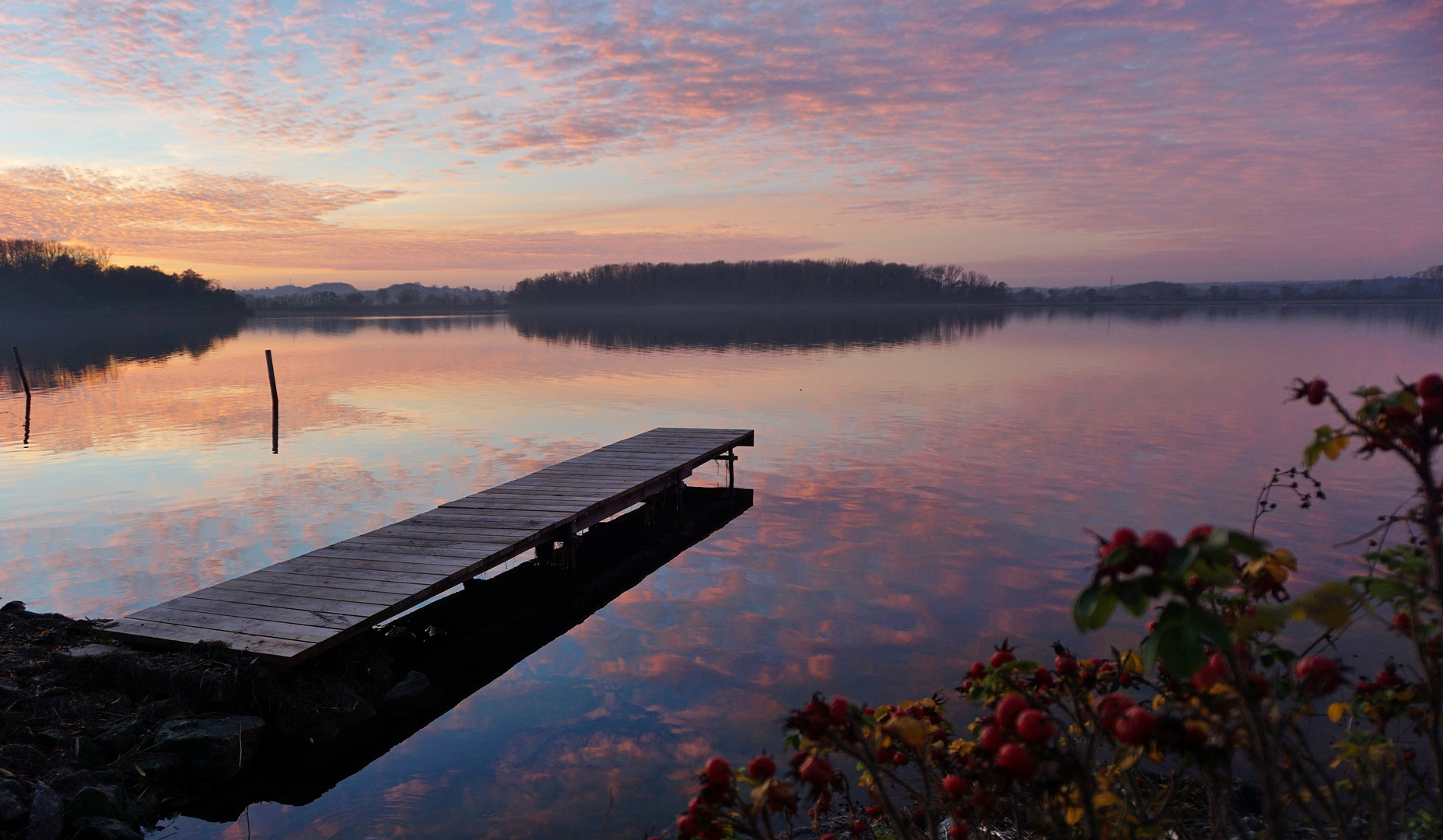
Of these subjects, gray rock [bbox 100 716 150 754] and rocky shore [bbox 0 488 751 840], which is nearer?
rocky shore [bbox 0 488 751 840]

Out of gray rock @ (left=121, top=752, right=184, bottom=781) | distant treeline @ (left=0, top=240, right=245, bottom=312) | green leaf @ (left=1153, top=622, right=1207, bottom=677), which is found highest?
distant treeline @ (left=0, top=240, right=245, bottom=312)

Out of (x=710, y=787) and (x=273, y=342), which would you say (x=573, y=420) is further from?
(x=273, y=342)

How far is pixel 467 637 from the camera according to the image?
27.5 feet

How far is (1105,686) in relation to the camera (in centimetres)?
297

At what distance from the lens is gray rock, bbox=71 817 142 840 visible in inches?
185

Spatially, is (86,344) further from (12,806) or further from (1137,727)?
(1137,727)

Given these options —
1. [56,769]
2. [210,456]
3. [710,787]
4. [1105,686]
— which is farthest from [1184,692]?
[210,456]

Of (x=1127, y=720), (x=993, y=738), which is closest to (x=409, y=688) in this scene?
(x=993, y=738)

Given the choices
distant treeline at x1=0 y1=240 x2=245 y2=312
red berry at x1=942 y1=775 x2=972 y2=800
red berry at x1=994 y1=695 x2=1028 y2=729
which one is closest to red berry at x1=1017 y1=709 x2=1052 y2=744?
red berry at x1=994 y1=695 x2=1028 y2=729

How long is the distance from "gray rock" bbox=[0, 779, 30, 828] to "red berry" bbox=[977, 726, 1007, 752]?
5.64 m

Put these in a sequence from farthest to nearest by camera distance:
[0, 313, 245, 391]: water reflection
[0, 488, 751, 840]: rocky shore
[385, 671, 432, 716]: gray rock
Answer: [0, 313, 245, 391]: water reflection → [385, 671, 432, 716]: gray rock → [0, 488, 751, 840]: rocky shore

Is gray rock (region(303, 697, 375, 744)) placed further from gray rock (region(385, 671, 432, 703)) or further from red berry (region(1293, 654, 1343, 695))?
red berry (region(1293, 654, 1343, 695))

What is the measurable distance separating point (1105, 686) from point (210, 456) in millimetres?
18294

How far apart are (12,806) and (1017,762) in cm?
582
